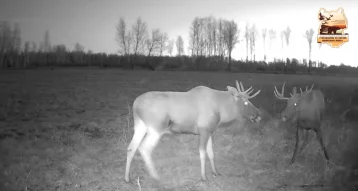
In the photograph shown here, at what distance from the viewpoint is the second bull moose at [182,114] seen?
17.8 feet

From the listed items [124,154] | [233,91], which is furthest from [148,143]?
[124,154]

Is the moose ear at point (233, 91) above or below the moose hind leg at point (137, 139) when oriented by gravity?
above

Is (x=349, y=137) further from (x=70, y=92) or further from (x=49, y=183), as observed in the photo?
(x=70, y=92)

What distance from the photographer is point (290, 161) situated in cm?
764

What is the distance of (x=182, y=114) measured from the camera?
557 cm

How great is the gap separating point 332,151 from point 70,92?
1362 cm

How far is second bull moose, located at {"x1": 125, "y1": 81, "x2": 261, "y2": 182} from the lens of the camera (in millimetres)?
5426

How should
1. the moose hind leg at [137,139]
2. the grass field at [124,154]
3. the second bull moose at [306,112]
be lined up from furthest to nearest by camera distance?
1. the second bull moose at [306,112]
2. the grass field at [124,154]
3. the moose hind leg at [137,139]

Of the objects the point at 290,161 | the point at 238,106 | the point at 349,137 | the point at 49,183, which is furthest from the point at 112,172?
the point at 349,137

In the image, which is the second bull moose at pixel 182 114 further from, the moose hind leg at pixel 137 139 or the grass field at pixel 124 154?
the grass field at pixel 124 154

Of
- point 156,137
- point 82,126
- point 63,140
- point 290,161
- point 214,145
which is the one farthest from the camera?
point 82,126

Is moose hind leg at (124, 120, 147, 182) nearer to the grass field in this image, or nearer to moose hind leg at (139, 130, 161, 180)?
moose hind leg at (139, 130, 161, 180)

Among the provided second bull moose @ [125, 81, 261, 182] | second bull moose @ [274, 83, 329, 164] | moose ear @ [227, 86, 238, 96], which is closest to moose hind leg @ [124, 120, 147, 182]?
second bull moose @ [125, 81, 261, 182]

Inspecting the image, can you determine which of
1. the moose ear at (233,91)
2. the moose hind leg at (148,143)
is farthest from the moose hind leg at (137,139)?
the moose ear at (233,91)
